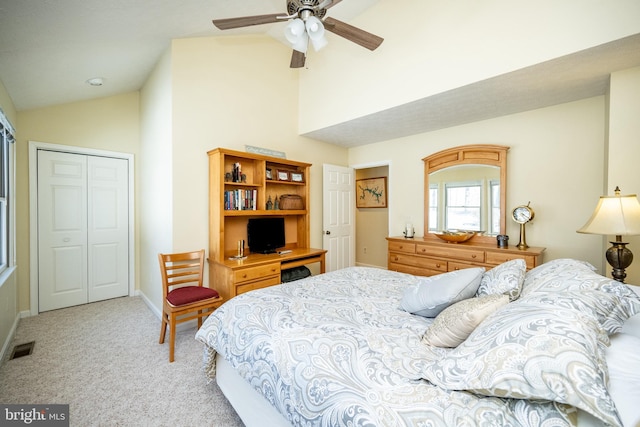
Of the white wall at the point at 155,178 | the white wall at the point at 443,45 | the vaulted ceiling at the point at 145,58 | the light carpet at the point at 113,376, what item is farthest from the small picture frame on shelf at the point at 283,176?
the light carpet at the point at 113,376

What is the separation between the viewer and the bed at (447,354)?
2.54 feet

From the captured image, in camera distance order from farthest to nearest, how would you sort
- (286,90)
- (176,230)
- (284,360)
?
(286,90)
(176,230)
(284,360)

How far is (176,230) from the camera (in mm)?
2975

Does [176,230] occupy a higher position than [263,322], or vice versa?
[176,230]

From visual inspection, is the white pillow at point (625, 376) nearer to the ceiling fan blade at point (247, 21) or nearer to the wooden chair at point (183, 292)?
the ceiling fan blade at point (247, 21)

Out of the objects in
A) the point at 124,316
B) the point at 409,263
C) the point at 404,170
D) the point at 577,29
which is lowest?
the point at 124,316

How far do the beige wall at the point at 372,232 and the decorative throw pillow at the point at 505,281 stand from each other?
383 cm

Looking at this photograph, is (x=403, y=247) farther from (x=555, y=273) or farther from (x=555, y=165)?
(x=555, y=273)

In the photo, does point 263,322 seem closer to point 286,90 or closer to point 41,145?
point 286,90

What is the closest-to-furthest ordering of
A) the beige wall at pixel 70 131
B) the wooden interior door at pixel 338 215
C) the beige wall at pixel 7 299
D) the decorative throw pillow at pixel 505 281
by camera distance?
the decorative throw pillow at pixel 505 281, the beige wall at pixel 7 299, the beige wall at pixel 70 131, the wooden interior door at pixel 338 215

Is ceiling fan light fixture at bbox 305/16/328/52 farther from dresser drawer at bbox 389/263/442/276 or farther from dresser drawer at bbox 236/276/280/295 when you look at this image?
dresser drawer at bbox 389/263/442/276

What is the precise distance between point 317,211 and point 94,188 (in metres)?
3.18

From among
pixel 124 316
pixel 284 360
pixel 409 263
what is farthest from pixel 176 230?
pixel 409 263

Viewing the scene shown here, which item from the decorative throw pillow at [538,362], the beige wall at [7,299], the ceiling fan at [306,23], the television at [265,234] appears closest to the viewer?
the decorative throw pillow at [538,362]
